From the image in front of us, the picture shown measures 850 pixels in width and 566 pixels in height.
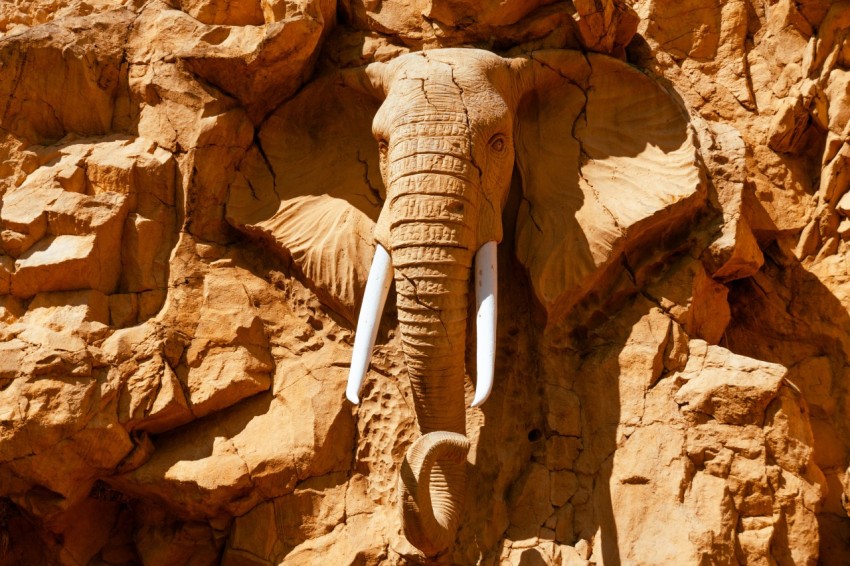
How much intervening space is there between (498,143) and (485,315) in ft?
2.39

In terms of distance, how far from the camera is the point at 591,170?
17.5 ft

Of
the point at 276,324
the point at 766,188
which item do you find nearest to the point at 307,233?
the point at 276,324

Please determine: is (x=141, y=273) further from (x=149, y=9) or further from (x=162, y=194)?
(x=149, y=9)

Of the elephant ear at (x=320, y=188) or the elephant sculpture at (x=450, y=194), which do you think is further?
the elephant ear at (x=320, y=188)

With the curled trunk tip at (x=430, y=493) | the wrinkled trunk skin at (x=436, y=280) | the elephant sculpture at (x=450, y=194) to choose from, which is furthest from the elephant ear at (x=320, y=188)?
the curled trunk tip at (x=430, y=493)

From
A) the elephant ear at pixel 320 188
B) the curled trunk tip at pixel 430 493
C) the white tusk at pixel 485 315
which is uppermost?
the elephant ear at pixel 320 188

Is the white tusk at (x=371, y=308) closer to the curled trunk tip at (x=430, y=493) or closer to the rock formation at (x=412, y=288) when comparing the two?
the rock formation at (x=412, y=288)

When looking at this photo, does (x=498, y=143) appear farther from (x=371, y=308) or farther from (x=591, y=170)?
(x=371, y=308)

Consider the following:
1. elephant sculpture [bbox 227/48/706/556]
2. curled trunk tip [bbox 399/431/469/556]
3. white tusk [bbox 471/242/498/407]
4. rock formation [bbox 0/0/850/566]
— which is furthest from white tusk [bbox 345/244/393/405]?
curled trunk tip [bbox 399/431/469/556]

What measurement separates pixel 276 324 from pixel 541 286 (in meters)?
1.16

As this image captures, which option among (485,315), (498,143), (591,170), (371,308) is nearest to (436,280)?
(485,315)

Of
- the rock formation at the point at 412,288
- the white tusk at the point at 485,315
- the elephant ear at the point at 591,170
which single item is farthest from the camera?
the elephant ear at the point at 591,170

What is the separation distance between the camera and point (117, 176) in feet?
17.6

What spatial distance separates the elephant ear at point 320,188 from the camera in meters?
5.31
